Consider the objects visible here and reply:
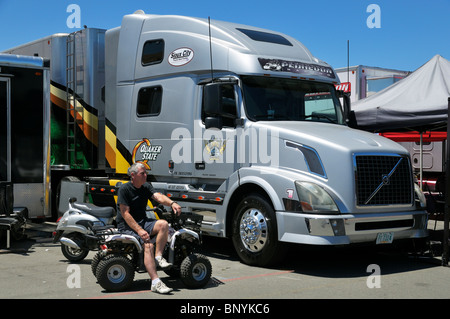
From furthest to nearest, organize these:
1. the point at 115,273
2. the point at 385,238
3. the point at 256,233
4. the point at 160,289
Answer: the point at 256,233 → the point at 385,238 → the point at 115,273 → the point at 160,289

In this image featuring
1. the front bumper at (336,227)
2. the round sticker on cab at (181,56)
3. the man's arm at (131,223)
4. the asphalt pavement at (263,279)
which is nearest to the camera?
the asphalt pavement at (263,279)

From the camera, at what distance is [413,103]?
9.32 m

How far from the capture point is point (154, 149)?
30.2ft

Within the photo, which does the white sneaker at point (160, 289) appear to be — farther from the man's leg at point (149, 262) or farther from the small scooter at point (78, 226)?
the small scooter at point (78, 226)

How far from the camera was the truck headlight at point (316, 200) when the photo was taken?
7.09 meters

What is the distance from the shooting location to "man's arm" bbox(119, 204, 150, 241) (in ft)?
20.5

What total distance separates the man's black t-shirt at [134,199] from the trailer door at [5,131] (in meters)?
3.66

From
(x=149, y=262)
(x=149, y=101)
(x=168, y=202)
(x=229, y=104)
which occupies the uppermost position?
(x=149, y=101)

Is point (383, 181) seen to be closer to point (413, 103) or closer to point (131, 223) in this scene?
point (413, 103)

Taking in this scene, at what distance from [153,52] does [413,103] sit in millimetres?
4402

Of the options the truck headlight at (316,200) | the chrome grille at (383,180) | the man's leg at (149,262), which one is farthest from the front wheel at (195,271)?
the chrome grille at (383,180)

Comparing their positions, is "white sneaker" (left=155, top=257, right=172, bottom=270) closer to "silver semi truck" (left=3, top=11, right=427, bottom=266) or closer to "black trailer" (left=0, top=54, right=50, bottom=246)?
"silver semi truck" (left=3, top=11, right=427, bottom=266)

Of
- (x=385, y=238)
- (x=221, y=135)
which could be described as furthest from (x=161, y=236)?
(x=385, y=238)

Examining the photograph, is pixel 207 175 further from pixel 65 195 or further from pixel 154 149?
pixel 65 195
